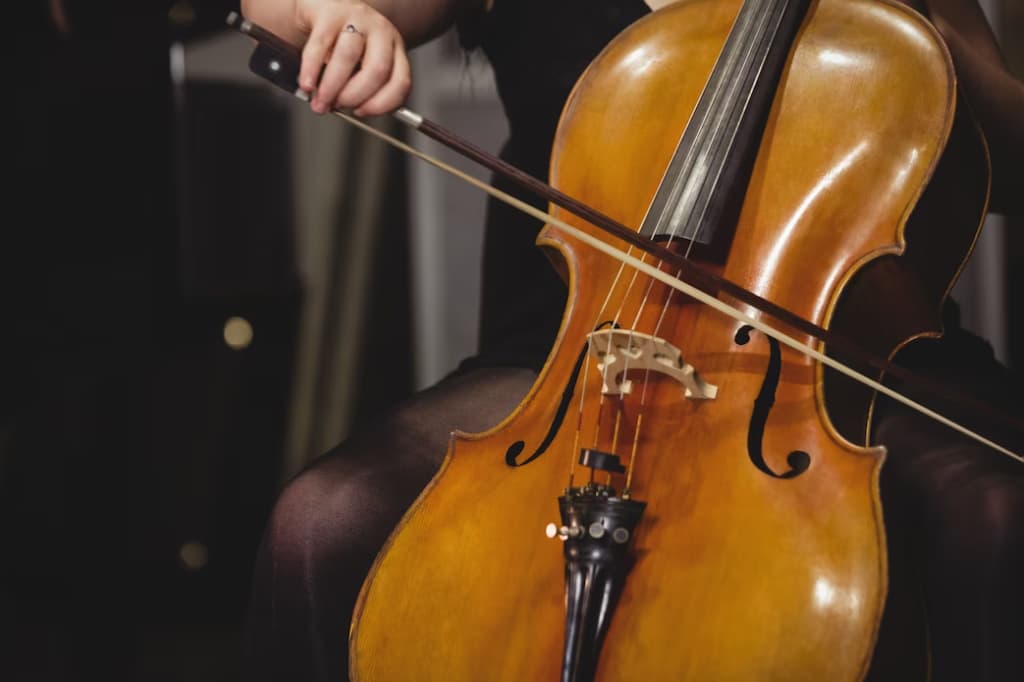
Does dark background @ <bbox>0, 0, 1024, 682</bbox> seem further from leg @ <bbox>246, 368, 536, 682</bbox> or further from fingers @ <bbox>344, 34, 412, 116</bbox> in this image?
fingers @ <bbox>344, 34, 412, 116</bbox>

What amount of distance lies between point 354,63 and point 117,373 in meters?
1.00

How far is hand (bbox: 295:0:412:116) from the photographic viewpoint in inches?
22.6

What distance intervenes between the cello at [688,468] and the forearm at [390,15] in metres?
0.20

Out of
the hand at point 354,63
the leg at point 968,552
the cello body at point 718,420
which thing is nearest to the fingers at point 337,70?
the hand at point 354,63

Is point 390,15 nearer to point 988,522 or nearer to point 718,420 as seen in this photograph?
point 718,420

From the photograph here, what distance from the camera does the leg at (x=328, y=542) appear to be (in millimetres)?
610

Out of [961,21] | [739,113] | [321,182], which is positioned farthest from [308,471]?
[321,182]

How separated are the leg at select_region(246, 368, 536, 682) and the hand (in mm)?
241

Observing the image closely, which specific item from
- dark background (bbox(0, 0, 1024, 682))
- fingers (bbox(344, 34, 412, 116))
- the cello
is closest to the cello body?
the cello

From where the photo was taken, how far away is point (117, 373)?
1.43m

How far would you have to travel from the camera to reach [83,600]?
1395mm

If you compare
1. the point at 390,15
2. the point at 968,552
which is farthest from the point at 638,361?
the point at 390,15

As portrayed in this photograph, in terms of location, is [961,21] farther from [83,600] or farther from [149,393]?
[83,600]

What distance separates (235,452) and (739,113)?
1142mm
